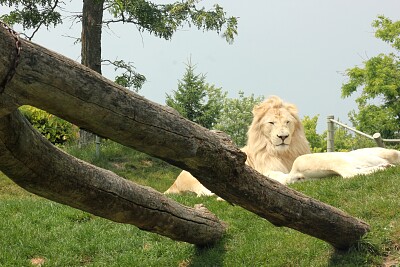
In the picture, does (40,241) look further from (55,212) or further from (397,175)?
(397,175)

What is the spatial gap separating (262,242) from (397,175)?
7.79ft

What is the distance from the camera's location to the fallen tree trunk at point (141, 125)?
3.64 m

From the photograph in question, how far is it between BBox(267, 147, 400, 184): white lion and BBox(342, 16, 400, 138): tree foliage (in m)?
26.2

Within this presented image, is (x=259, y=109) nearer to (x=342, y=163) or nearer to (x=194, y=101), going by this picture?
(x=342, y=163)

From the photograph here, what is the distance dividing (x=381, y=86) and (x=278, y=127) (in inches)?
1026

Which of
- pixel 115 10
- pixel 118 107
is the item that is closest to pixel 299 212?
pixel 118 107

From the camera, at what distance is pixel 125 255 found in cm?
801

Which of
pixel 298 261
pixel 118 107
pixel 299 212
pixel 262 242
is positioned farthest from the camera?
pixel 262 242

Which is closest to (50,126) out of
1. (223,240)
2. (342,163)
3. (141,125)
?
(342,163)

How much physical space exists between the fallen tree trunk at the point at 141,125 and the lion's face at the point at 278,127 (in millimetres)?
4744

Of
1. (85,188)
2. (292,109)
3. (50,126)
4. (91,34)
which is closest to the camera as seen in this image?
(85,188)

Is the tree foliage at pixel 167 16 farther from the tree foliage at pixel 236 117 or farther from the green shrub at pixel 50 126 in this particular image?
the tree foliage at pixel 236 117

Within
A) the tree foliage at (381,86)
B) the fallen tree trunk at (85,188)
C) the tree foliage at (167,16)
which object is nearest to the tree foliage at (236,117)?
the tree foliage at (381,86)

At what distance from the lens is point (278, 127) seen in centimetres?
1088
